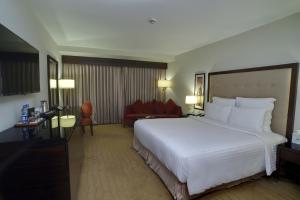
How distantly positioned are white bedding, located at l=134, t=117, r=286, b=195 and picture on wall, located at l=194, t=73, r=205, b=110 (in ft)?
5.93

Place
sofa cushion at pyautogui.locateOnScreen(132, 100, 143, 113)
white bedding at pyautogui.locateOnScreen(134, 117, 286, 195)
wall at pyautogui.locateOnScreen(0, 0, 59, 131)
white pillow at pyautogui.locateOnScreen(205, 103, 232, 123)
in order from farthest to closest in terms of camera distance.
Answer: sofa cushion at pyautogui.locateOnScreen(132, 100, 143, 113) < white pillow at pyautogui.locateOnScreen(205, 103, 232, 123) < white bedding at pyautogui.locateOnScreen(134, 117, 286, 195) < wall at pyautogui.locateOnScreen(0, 0, 59, 131)

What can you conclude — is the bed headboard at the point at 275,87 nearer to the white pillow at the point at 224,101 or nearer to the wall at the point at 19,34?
the white pillow at the point at 224,101

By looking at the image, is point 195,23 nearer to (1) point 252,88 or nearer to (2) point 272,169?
(1) point 252,88

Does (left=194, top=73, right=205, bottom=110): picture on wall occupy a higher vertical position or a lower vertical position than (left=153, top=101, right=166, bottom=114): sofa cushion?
higher

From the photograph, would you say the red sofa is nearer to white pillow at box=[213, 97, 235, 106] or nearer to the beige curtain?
the beige curtain

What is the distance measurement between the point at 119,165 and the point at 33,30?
2.54 meters

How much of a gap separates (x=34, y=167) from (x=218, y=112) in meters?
3.10

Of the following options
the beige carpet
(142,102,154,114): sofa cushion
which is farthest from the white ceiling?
the beige carpet

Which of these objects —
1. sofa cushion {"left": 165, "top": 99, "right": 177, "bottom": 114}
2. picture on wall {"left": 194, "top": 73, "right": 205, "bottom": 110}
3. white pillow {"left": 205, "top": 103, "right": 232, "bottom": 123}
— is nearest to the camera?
white pillow {"left": 205, "top": 103, "right": 232, "bottom": 123}

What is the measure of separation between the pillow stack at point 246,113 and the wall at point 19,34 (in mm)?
3253

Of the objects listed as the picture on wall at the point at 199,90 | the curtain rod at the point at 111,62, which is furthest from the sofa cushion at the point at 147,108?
the picture on wall at the point at 199,90

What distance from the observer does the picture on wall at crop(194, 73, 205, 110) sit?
14.4ft

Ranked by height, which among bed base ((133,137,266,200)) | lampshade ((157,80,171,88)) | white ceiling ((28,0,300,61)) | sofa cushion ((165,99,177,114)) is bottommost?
bed base ((133,137,266,200))

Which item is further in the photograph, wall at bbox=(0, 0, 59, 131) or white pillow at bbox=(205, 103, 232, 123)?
white pillow at bbox=(205, 103, 232, 123)
